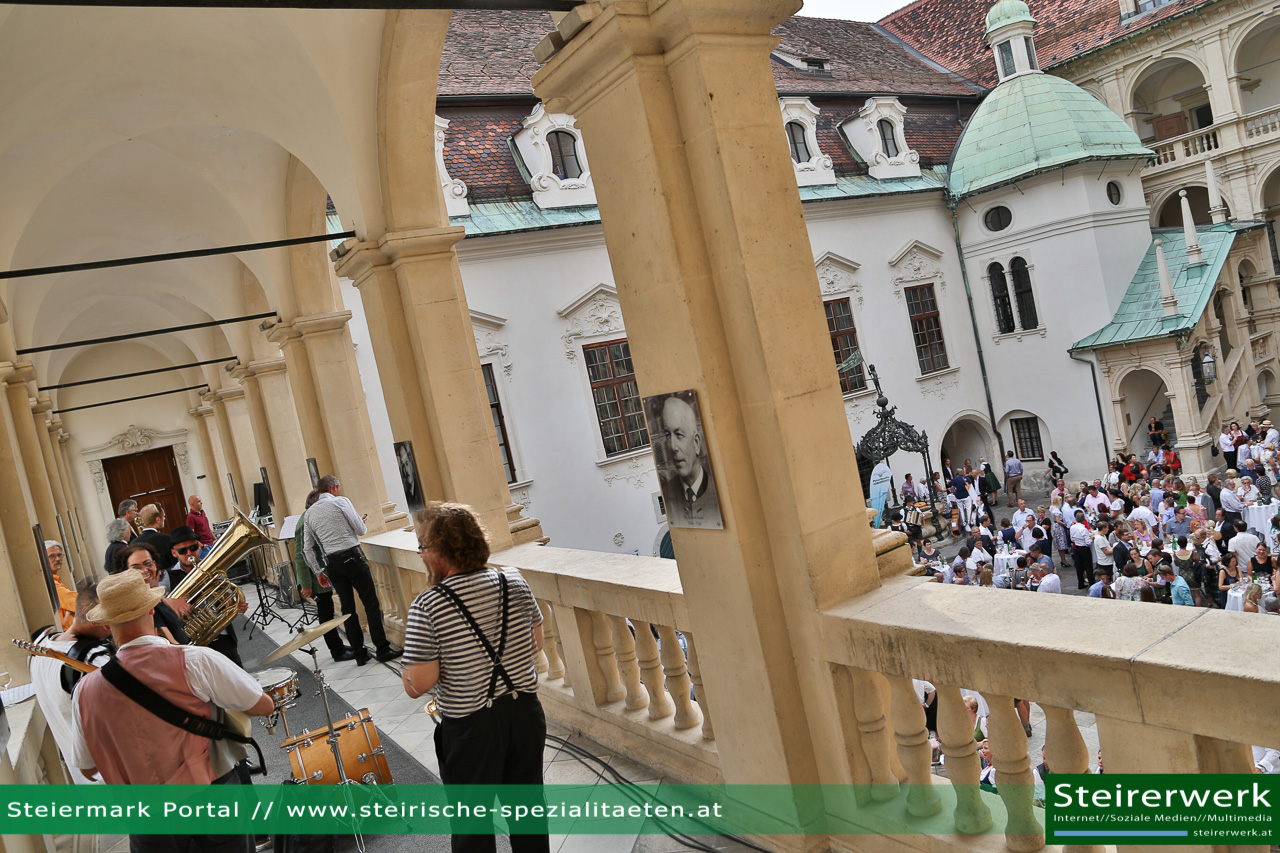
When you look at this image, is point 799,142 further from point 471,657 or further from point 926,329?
point 471,657

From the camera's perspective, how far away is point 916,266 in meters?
27.0

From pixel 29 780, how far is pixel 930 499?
20261mm

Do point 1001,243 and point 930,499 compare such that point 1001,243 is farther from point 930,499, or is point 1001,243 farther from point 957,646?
point 957,646

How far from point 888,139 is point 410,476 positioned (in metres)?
23.4

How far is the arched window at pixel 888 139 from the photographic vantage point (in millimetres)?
26891

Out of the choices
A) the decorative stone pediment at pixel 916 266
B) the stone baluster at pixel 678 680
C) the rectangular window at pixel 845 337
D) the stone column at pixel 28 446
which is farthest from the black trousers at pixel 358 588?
the decorative stone pediment at pixel 916 266

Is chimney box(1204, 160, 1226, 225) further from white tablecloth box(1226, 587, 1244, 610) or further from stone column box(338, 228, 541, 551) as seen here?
stone column box(338, 228, 541, 551)

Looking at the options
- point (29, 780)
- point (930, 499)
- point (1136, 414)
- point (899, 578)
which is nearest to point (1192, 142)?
point (1136, 414)

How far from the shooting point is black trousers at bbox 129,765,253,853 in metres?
3.45

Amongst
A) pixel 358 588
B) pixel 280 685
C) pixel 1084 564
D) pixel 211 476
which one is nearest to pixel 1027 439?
pixel 1084 564

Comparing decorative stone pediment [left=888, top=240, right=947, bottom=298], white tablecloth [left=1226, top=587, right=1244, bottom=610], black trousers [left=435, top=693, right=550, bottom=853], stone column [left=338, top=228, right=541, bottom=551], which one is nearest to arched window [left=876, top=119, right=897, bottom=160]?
decorative stone pediment [left=888, top=240, right=947, bottom=298]

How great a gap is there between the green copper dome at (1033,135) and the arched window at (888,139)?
213 centimetres

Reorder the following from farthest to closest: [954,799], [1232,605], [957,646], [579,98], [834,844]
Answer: [1232,605] → [579,98] → [834,844] → [954,799] → [957,646]

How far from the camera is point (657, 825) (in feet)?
13.7
